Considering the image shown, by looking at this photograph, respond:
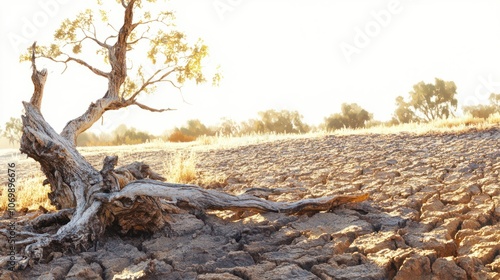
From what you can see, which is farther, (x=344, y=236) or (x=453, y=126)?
(x=453, y=126)

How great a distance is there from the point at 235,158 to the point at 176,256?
5.66 metres

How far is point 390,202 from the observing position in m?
5.47

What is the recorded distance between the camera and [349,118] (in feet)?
97.0

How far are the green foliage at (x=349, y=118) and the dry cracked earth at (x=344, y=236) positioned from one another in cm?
2200

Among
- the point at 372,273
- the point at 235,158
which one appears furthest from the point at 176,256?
the point at 235,158

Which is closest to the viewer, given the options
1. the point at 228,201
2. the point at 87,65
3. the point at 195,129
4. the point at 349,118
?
the point at 228,201

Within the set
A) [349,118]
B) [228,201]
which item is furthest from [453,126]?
[349,118]

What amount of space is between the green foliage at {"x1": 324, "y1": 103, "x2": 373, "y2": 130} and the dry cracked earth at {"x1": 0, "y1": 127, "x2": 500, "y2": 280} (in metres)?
22.0

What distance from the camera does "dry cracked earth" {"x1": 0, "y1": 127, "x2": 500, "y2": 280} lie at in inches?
151

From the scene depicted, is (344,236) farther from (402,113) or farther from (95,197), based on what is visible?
(402,113)

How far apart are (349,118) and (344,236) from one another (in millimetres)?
25695

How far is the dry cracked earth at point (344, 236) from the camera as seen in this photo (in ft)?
12.6

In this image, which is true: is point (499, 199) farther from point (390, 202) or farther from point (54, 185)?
point (54, 185)

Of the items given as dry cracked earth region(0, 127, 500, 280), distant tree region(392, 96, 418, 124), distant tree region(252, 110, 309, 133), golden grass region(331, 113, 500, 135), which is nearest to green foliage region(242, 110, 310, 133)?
distant tree region(252, 110, 309, 133)
